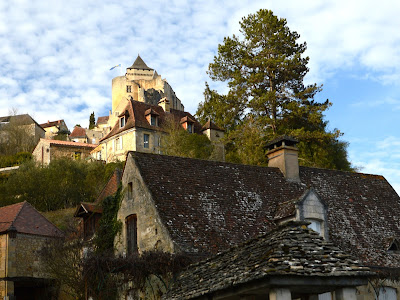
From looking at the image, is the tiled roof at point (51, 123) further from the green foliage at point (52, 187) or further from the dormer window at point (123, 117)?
the green foliage at point (52, 187)

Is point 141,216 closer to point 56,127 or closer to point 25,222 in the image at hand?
point 25,222

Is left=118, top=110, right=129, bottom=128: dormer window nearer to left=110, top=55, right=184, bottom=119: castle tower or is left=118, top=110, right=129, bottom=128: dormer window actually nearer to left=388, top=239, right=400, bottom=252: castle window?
left=110, top=55, right=184, bottom=119: castle tower

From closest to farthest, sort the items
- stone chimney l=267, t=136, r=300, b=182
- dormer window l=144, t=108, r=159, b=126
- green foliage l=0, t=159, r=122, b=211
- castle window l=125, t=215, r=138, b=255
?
castle window l=125, t=215, r=138, b=255
stone chimney l=267, t=136, r=300, b=182
green foliage l=0, t=159, r=122, b=211
dormer window l=144, t=108, r=159, b=126

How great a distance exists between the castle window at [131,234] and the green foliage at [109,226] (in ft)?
1.63

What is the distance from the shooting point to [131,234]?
20719 millimetres

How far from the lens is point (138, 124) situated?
6097 centimetres

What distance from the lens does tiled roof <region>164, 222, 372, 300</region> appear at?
9.22 meters

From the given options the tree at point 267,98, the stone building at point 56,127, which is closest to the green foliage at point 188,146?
the tree at point 267,98

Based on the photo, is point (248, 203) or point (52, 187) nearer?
point (248, 203)

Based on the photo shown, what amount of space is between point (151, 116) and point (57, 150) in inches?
710

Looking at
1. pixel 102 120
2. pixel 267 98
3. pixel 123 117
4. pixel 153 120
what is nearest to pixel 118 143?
pixel 123 117

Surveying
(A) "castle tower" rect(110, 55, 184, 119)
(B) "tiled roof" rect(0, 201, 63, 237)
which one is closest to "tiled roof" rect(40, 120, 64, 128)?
(A) "castle tower" rect(110, 55, 184, 119)

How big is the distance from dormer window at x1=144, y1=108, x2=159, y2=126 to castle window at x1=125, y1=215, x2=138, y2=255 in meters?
41.5

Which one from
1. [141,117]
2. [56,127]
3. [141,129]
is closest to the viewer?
[141,129]
